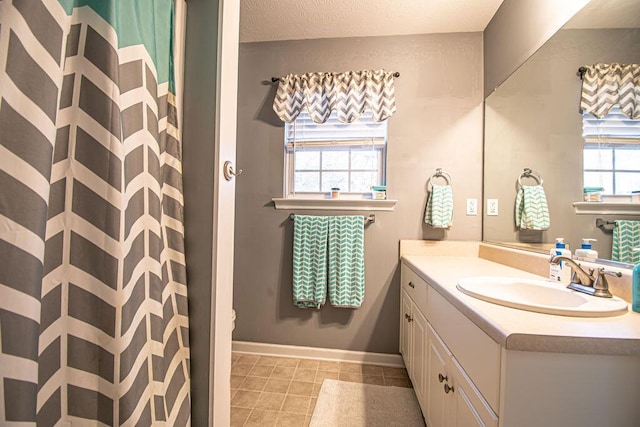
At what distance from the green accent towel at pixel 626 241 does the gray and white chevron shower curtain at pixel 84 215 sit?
1493 millimetres

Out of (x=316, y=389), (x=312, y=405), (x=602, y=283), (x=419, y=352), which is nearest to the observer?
(x=602, y=283)

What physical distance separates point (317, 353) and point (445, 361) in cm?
115

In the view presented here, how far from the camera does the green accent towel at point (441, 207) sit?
1675mm

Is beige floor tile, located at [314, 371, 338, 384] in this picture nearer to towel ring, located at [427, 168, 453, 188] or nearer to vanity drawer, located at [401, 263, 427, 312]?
vanity drawer, located at [401, 263, 427, 312]

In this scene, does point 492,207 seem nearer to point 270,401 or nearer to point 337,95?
point 337,95

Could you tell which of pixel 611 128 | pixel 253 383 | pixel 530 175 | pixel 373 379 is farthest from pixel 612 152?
pixel 253 383

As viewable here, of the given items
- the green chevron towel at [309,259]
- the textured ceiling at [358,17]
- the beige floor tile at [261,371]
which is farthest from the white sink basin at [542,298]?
the textured ceiling at [358,17]

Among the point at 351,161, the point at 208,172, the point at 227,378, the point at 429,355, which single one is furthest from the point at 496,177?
the point at 227,378

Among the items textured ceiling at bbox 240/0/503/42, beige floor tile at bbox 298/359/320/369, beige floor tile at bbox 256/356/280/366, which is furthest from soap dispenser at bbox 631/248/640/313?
beige floor tile at bbox 256/356/280/366

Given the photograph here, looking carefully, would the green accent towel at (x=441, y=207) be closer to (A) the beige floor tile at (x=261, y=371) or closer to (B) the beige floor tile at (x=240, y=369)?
(A) the beige floor tile at (x=261, y=371)

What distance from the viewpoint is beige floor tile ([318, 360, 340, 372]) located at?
1717mm

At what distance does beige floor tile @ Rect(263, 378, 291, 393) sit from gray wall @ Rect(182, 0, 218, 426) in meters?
0.88

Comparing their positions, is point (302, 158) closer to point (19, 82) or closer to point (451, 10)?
point (451, 10)

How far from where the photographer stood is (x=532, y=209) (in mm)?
1338
